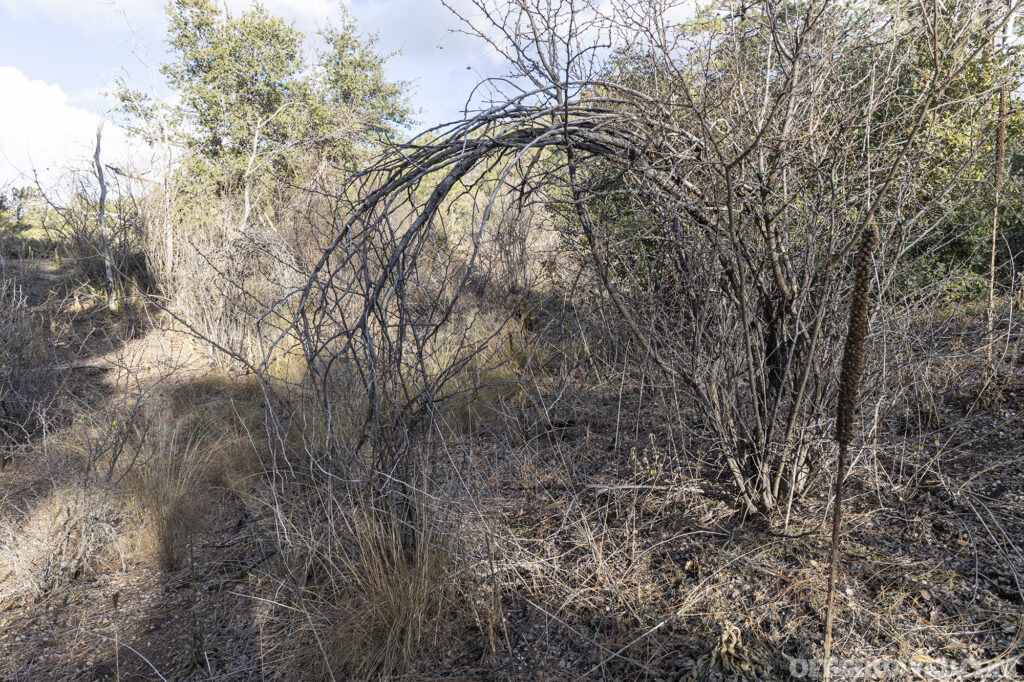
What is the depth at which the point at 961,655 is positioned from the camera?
2088mm

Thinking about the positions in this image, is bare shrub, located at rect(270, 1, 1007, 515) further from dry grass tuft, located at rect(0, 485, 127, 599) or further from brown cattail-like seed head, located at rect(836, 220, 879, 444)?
dry grass tuft, located at rect(0, 485, 127, 599)

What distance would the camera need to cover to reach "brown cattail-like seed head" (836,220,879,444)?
143 cm

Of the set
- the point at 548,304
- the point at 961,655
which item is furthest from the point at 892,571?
the point at 548,304

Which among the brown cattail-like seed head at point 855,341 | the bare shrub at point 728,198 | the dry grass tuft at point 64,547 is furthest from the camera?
the dry grass tuft at point 64,547

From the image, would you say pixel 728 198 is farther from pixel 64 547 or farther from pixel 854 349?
pixel 64 547

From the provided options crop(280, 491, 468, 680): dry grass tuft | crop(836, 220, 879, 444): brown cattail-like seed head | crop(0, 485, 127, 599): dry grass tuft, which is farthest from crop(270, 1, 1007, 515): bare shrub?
crop(0, 485, 127, 599): dry grass tuft

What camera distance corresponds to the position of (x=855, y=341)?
146 centimetres

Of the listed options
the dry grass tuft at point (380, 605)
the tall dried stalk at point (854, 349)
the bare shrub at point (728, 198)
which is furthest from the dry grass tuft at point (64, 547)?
the tall dried stalk at point (854, 349)

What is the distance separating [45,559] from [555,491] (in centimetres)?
307

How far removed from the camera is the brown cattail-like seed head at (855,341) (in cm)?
143

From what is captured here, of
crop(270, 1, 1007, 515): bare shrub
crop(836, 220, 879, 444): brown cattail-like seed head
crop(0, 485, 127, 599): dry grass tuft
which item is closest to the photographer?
crop(836, 220, 879, 444): brown cattail-like seed head

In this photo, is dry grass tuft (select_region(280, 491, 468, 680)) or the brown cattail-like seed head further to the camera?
dry grass tuft (select_region(280, 491, 468, 680))

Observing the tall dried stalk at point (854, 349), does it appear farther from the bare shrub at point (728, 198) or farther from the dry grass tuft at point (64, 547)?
the dry grass tuft at point (64, 547)

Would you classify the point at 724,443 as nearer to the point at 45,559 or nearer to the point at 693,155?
the point at 693,155
